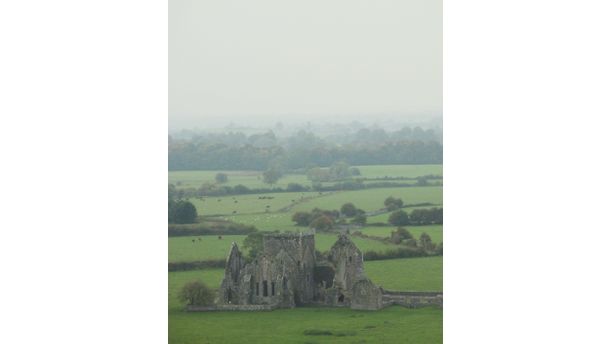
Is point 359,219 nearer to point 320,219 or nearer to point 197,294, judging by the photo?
point 320,219

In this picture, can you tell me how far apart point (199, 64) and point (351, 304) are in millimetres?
3822

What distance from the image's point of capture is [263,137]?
18.1 m

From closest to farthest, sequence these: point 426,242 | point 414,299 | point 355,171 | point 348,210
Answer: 1. point 414,299
2. point 426,242
3. point 348,210
4. point 355,171

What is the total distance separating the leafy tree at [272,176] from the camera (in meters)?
18.1

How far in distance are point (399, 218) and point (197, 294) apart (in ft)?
9.45

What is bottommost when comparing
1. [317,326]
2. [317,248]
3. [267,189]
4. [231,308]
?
[317,326]

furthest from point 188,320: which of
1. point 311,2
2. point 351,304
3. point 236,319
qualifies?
point 311,2

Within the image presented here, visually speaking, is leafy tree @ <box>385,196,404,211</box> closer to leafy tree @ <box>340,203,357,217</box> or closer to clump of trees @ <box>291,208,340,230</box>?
leafy tree @ <box>340,203,357,217</box>

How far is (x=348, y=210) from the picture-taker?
58.5 ft

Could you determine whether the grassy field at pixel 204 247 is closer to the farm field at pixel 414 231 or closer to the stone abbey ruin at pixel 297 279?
the farm field at pixel 414 231

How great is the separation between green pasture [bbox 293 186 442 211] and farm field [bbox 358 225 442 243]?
283mm

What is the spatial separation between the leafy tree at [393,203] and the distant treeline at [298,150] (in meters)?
0.50

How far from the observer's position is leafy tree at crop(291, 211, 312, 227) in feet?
58.6

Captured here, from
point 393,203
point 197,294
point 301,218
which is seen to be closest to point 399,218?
point 393,203
